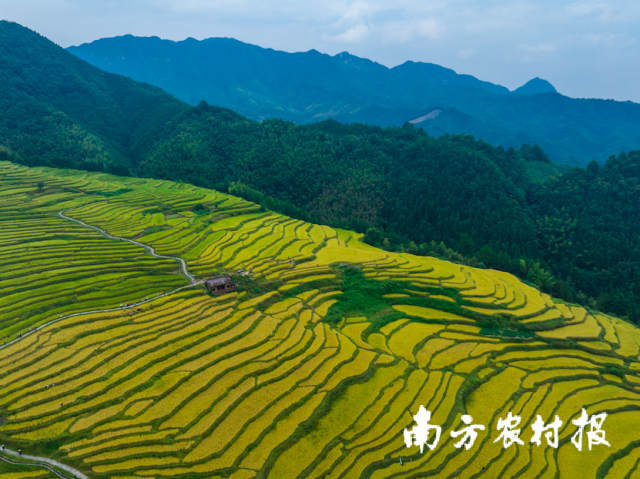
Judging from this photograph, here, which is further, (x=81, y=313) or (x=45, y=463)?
(x=81, y=313)

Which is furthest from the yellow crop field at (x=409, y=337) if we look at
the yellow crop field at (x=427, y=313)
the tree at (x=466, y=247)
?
the tree at (x=466, y=247)

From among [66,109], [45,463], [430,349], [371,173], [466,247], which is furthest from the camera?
[66,109]

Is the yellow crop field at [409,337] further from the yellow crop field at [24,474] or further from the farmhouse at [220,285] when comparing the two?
the yellow crop field at [24,474]

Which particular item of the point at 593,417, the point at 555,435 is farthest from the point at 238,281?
the point at 593,417

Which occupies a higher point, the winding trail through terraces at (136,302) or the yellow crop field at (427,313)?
the winding trail through terraces at (136,302)

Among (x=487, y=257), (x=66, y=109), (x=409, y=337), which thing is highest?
(x=66, y=109)

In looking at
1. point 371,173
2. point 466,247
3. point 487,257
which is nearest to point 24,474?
point 487,257

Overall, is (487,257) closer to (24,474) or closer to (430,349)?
(430,349)
